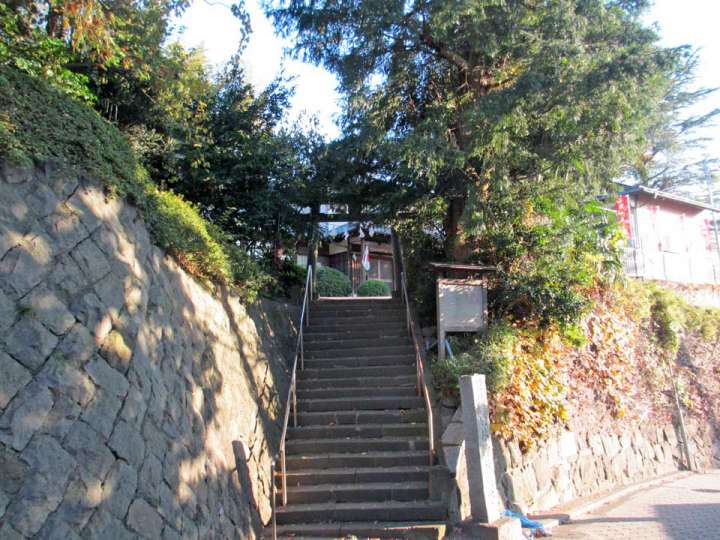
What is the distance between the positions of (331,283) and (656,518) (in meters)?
10.9

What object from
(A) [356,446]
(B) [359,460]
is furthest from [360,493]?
(A) [356,446]

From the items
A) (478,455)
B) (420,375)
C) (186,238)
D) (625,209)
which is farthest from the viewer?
(625,209)

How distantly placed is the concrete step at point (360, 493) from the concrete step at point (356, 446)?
0.86 meters

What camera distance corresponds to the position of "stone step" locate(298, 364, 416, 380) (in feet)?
34.6

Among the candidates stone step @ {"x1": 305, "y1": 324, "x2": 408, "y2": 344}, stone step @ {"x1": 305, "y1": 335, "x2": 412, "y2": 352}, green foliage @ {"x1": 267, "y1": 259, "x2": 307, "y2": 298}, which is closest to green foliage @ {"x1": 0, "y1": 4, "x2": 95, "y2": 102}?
green foliage @ {"x1": 267, "y1": 259, "x2": 307, "y2": 298}

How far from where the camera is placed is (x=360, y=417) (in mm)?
9414

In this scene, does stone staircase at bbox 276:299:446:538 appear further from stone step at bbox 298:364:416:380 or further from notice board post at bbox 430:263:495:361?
notice board post at bbox 430:263:495:361

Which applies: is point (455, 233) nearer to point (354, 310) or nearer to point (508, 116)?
point (354, 310)

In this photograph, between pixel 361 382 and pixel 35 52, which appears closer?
pixel 35 52

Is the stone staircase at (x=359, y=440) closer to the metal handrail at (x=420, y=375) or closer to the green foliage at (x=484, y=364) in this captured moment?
the metal handrail at (x=420, y=375)

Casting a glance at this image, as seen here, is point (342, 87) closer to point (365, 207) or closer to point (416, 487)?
point (365, 207)

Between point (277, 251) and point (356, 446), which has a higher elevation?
point (277, 251)

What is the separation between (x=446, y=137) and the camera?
417 inches

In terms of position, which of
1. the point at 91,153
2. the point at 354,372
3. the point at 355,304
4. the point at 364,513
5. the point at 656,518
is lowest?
the point at 656,518
